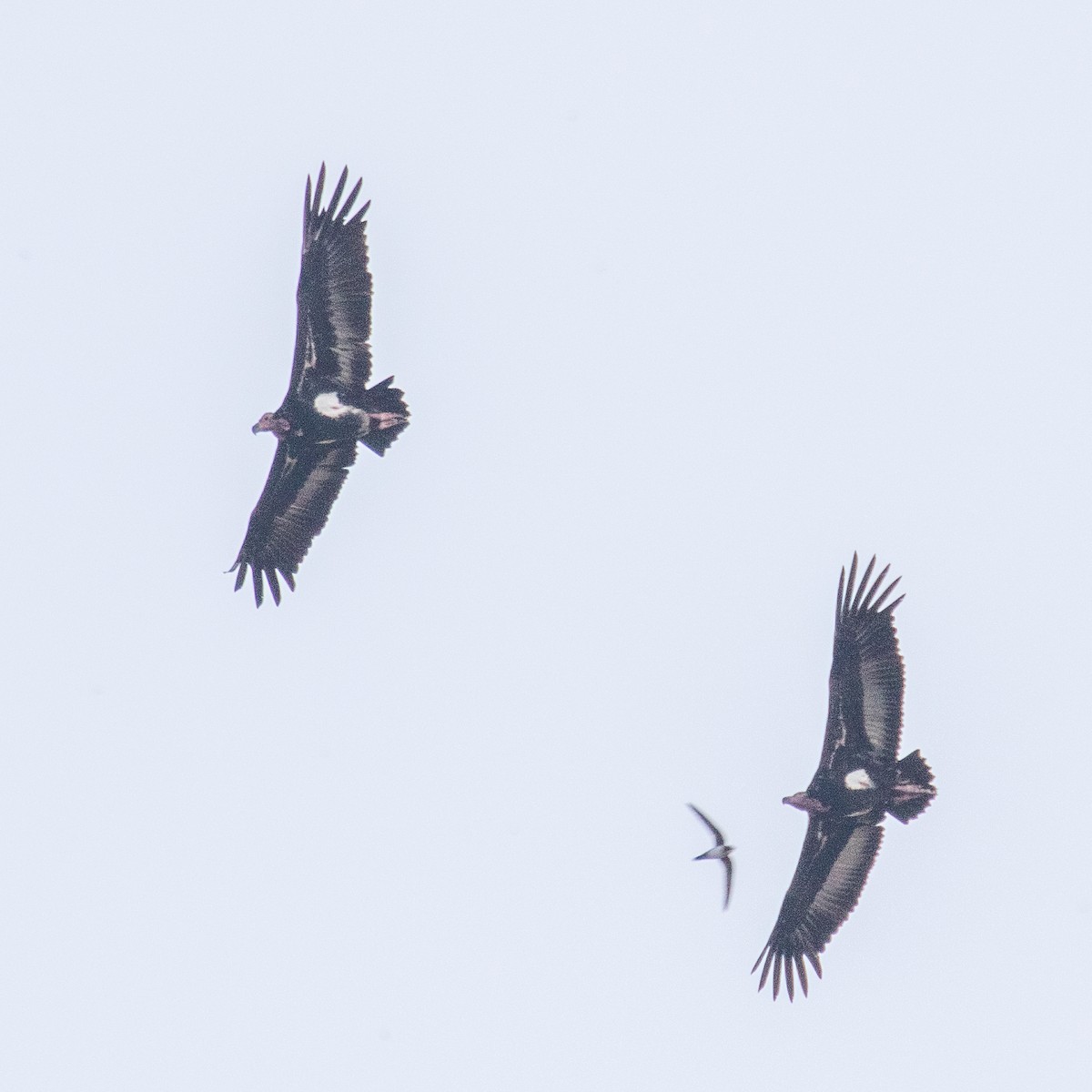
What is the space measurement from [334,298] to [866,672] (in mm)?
8222

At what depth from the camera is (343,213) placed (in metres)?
24.3

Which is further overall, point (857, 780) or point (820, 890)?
point (820, 890)

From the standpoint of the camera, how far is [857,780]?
2431 centimetres

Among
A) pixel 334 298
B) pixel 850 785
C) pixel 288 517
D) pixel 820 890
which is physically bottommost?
pixel 820 890

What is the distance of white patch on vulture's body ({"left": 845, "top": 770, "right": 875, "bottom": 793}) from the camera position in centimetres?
2420

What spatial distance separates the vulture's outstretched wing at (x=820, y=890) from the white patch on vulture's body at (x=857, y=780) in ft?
2.25

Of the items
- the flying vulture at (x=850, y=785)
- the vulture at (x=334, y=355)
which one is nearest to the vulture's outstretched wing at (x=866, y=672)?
the flying vulture at (x=850, y=785)

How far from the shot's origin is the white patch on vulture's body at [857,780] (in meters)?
24.2

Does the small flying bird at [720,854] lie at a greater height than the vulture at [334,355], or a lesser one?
lesser

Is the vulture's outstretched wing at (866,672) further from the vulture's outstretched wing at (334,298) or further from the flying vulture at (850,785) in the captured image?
the vulture's outstretched wing at (334,298)

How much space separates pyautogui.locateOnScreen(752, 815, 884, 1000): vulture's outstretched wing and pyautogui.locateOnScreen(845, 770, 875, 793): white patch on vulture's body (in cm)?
69

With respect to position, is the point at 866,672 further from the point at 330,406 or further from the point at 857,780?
the point at 330,406

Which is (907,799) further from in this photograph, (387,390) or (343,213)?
(343,213)

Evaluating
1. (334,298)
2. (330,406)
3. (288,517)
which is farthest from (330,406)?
(288,517)
